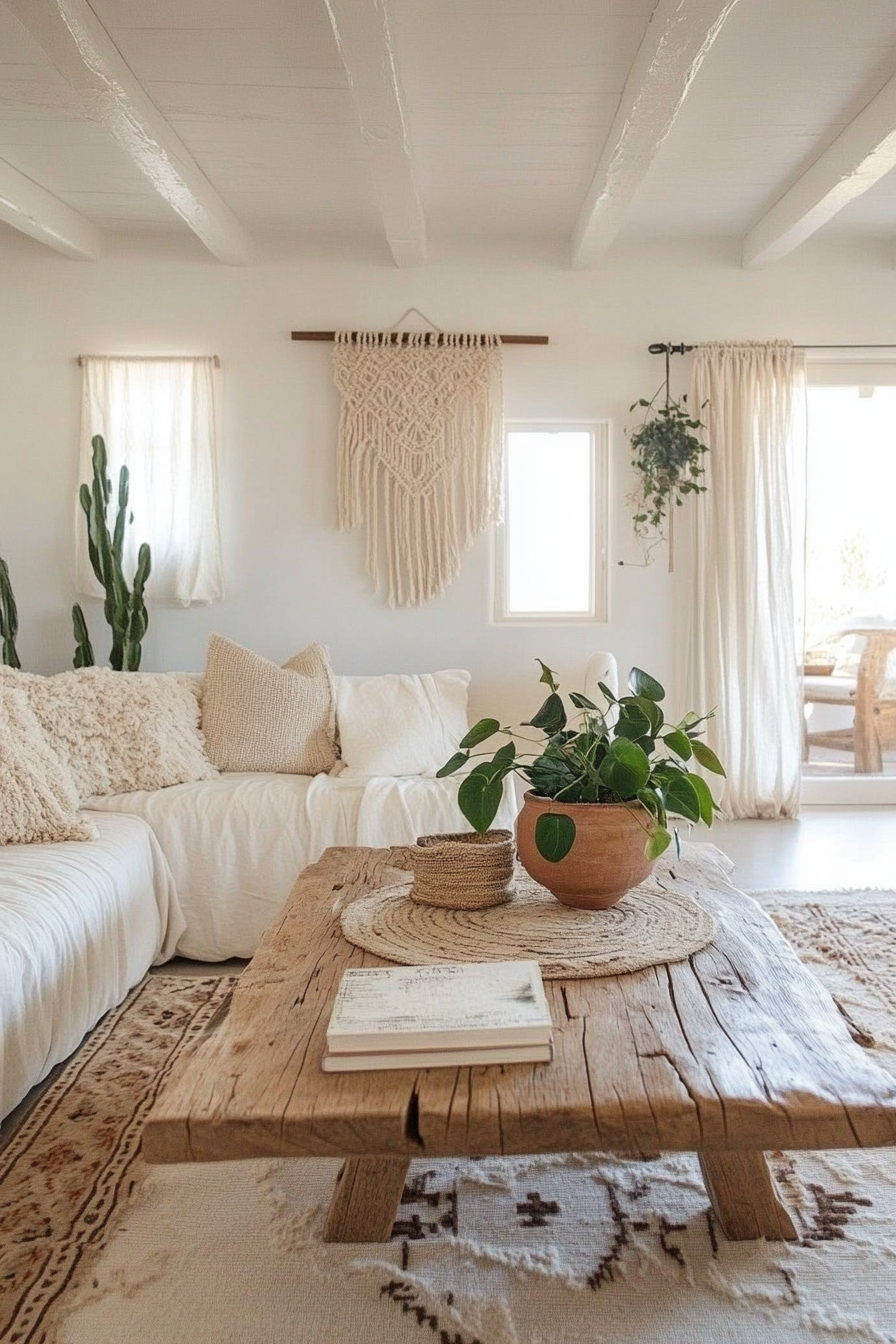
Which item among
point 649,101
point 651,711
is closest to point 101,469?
point 649,101

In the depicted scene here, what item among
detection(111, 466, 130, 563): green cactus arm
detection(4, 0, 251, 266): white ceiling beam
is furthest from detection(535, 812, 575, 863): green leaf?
detection(111, 466, 130, 563): green cactus arm

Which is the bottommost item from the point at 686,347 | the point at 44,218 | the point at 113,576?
the point at 113,576

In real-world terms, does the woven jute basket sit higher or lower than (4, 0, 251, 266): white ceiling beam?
lower

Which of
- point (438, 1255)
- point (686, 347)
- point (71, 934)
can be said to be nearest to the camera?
point (438, 1255)

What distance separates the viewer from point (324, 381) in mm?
4270

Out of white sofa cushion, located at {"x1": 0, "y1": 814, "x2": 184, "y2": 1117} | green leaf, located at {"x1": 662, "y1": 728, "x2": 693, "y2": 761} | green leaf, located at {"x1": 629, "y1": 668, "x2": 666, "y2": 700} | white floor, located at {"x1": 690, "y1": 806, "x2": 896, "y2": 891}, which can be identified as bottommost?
white floor, located at {"x1": 690, "y1": 806, "x2": 896, "y2": 891}

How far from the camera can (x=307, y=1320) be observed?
1.39m

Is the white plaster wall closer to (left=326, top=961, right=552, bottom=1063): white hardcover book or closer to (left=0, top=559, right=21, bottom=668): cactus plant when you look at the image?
(left=0, top=559, right=21, bottom=668): cactus plant

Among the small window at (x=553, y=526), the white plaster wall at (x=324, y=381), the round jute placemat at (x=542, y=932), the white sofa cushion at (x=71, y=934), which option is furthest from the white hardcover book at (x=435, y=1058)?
the small window at (x=553, y=526)

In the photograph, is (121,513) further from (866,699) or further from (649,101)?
(866,699)

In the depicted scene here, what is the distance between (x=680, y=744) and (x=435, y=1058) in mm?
748

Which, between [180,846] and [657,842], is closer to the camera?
[657,842]

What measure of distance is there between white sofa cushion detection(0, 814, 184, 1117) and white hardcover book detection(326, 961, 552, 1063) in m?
0.85

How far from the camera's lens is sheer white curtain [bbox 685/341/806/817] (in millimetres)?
4312
